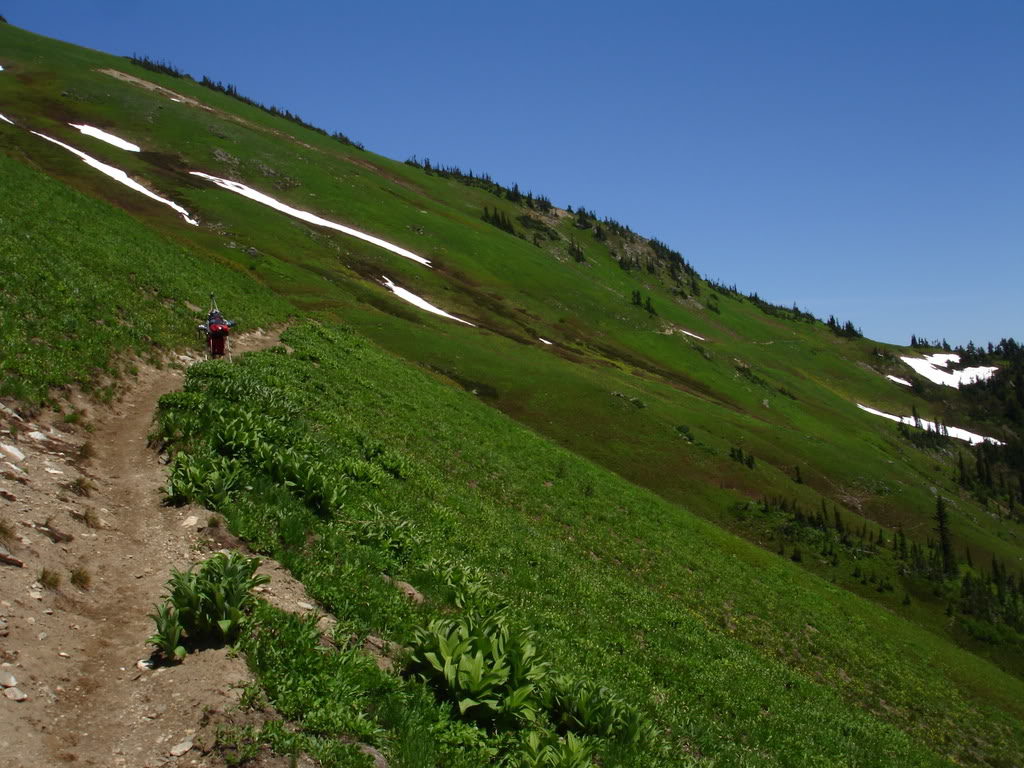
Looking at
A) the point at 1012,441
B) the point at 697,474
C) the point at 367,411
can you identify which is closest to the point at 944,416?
the point at 1012,441

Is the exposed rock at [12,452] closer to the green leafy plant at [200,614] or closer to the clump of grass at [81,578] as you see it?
the clump of grass at [81,578]

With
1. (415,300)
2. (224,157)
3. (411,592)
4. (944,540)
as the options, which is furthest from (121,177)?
(944,540)

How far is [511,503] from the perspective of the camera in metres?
28.7

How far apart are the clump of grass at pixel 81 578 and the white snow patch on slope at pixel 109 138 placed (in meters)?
Result: 123

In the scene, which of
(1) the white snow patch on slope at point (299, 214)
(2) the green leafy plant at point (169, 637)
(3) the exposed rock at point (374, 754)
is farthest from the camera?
(1) the white snow patch on slope at point (299, 214)

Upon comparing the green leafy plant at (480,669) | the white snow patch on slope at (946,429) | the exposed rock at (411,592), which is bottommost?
the exposed rock at (411,592)

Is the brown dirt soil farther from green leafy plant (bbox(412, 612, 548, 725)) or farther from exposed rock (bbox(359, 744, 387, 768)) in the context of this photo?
green leafy plant (bbox(412, 612, 548, 725))

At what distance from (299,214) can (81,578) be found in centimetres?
11192

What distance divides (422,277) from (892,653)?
8461 centimetres

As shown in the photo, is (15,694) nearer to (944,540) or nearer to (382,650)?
(382,650)

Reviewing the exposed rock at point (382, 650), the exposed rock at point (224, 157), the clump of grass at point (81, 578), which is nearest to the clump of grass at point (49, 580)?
the clump of grass at point (81, 578)

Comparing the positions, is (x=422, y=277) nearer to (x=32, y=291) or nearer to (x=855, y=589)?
(x=855, y=589)

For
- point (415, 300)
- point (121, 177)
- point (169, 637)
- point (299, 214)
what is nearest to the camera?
point (169, 637)

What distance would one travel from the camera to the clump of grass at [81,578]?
29.4 feet
